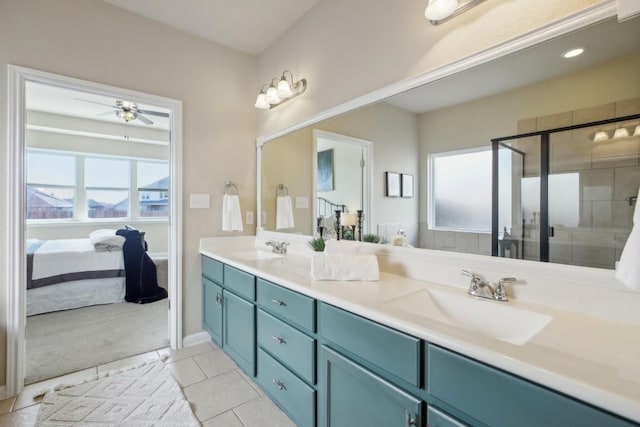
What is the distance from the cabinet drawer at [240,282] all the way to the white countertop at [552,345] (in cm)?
52

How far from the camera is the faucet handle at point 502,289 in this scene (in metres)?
1.16

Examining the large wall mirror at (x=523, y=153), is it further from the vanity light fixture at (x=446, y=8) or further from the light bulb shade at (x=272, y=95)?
the light bulb shade at (x=272, y=95)

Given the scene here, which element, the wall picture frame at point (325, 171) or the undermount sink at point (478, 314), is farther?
the wall picture frame at point (325, 171)

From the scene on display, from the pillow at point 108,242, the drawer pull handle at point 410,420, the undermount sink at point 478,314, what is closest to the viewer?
the drawer pull handle at point 410,420

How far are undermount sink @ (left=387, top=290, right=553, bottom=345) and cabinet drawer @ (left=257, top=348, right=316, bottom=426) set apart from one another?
629mm

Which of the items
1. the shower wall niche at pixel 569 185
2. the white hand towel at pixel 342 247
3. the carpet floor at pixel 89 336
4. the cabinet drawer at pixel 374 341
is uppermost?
the shower wall niche at pixel 569 185

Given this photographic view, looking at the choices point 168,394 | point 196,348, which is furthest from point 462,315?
point 196,348

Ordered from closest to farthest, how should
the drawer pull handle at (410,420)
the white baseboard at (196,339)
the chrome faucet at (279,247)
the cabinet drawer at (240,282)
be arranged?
the drawer pull handle at (410,420) < the cabinet drawer at (240,282) < the chrome faucet at (279,247) < the white baseboard at (196,339)

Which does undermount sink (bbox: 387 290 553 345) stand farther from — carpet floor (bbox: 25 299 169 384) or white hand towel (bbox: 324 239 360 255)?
carpet floor (bbox: 25 299 169 384)

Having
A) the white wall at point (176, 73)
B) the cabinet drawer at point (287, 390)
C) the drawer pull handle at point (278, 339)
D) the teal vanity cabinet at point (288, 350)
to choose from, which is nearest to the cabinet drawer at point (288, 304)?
the teal vanity cabinet at point (288, 350)

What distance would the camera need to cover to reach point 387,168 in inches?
66.8

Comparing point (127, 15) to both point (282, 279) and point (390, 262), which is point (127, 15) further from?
point (390, 262)

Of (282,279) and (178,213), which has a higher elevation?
(178,213)

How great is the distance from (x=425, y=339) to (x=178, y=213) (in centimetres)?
220
